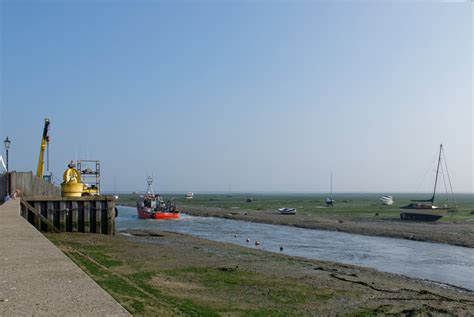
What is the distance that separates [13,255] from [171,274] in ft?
22.0

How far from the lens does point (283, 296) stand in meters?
14.5

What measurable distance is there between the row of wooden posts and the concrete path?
16405 mm

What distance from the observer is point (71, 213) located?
30.3 m

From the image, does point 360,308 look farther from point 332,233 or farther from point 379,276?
point 332,233

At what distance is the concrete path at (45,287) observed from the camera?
22.1ft

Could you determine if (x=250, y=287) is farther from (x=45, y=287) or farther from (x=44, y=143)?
(x=44, y=143)

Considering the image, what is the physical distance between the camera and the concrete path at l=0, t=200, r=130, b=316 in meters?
6.74

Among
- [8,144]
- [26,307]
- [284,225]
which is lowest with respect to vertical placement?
[284,225]

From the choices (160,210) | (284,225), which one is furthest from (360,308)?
(160,210)

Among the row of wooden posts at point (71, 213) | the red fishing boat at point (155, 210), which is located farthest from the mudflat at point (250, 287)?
the red fishing boat at point (155, 210)

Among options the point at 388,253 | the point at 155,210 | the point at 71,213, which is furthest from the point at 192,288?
the point at 155,210

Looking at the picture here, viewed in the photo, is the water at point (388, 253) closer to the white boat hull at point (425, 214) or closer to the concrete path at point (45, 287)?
the concrete path at point (45, 287)

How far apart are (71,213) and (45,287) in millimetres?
23364

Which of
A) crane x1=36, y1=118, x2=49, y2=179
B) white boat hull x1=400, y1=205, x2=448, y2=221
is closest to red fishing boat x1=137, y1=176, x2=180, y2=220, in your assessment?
crane x1=36, y1=118, x2=49, y2=179
